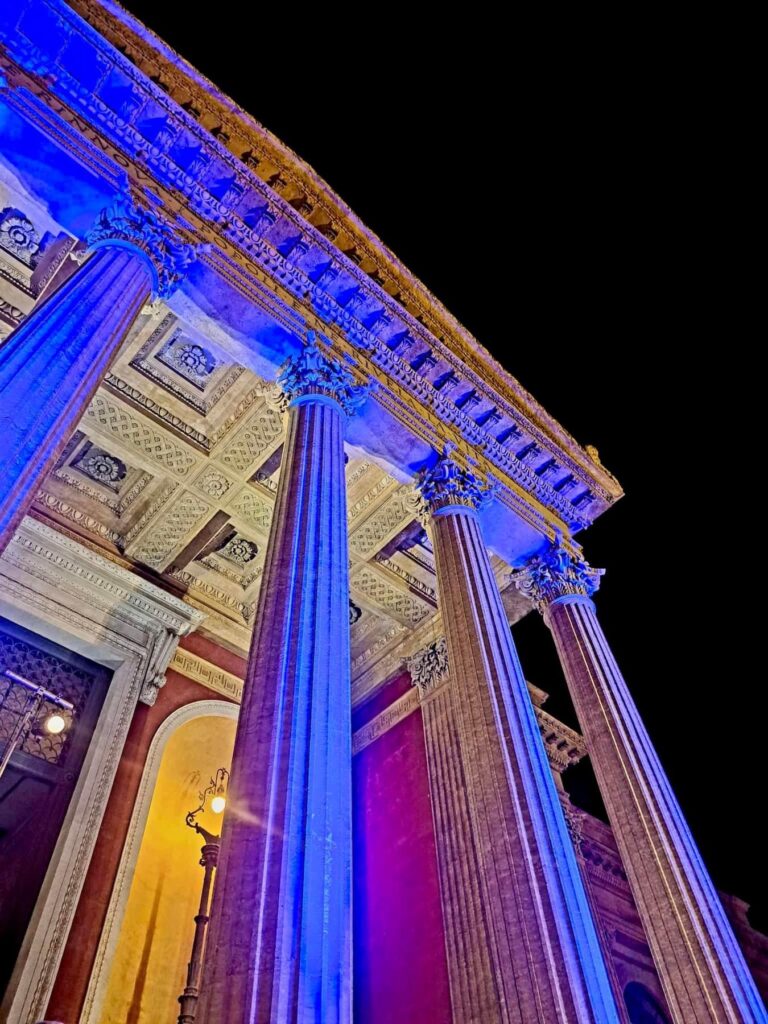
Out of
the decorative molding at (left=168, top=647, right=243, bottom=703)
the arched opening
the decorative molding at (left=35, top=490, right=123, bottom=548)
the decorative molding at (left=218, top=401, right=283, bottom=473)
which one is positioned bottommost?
the arched opening

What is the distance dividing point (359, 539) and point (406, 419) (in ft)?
9.19

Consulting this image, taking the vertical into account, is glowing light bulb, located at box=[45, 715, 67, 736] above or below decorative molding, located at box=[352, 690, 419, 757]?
below

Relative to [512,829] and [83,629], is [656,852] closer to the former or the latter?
[512,829]

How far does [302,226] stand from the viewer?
9.91m

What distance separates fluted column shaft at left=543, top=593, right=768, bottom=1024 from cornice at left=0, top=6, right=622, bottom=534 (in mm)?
2733

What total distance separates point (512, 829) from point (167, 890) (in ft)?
20.2

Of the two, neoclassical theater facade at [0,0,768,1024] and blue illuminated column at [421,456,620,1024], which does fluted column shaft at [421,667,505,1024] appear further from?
blue illuminated column at [421,456,620,1024]

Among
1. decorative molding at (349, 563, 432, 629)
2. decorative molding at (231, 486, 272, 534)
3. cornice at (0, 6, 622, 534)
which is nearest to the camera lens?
cornice at (0, 6, 622, 534)

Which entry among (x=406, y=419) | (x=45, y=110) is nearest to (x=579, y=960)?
(x=406, y=419)

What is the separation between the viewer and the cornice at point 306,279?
8367mm

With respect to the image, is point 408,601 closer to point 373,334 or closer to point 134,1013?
point 373,334

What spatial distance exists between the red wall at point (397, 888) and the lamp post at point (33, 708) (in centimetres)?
522

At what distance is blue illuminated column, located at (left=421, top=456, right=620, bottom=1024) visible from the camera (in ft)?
18.6

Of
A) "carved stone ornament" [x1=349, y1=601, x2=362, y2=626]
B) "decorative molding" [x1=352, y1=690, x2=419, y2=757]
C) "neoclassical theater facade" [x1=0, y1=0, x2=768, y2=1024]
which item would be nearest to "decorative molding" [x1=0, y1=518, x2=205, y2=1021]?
"neoclassical theater facade" [x1=0, y1=0, x2=768, y2=1024]
